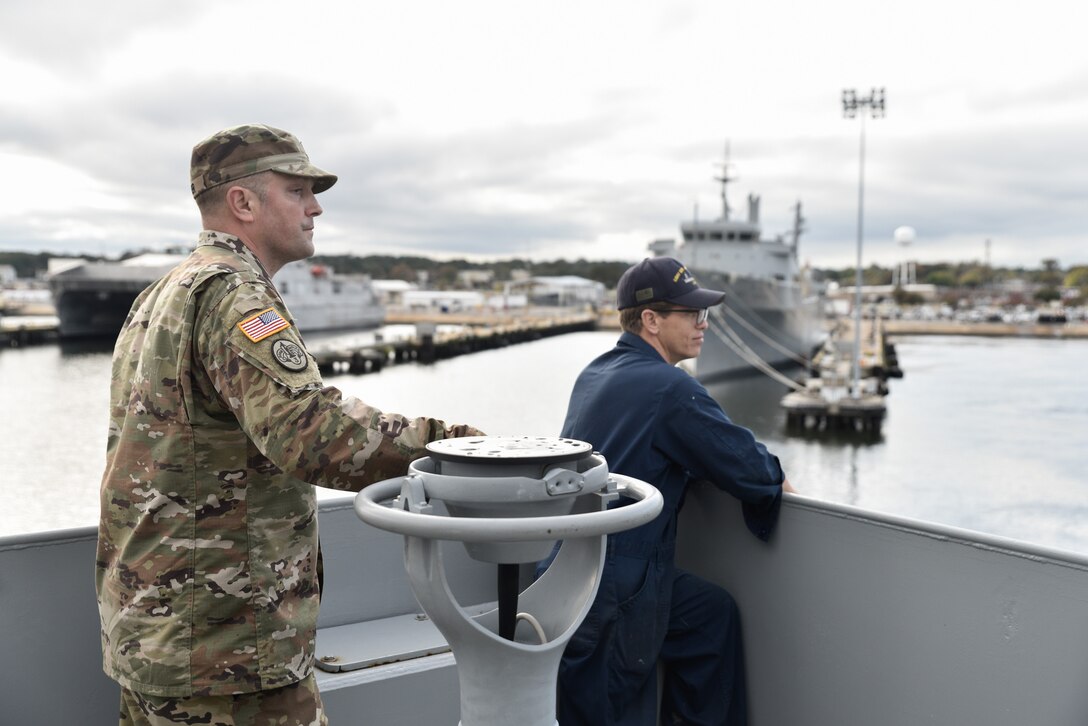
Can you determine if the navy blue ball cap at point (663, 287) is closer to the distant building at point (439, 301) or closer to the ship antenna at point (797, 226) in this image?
the ship antenna at point (797, 226)

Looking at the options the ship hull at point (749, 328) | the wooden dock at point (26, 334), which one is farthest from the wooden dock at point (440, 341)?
the wooden dock at point (26, 334)

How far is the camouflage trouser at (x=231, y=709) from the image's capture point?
1.40 m

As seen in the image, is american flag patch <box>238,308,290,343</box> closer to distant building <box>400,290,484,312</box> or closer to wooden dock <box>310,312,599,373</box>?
wooden dock <box>310,312,599,373</box>

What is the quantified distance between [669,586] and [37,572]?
5.23 ft

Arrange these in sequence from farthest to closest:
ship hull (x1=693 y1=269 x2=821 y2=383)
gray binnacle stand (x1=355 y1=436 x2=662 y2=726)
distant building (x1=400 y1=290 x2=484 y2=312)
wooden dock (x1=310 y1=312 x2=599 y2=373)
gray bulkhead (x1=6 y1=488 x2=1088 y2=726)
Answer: distant building (x1=400 y1=290 x2=484 y2=312) → wooden dock (x1=310 y1=312 x2=599 y2=373) → ship hull (x1=693 y1=269 x2=821 y2=383) → gray bulkhead (x1=6 y1=488 x2=1088 y2=726) → gray binnacle stand (x1=355 y1=436 x2=662 y2=726)

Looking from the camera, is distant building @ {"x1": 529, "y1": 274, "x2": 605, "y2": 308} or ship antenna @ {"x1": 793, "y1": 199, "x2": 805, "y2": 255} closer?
ship antenna @ {"x1": 793, "y1": 199, "x2": 805, "y2": 255}

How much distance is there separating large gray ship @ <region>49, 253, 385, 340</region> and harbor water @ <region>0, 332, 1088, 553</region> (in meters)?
3.82

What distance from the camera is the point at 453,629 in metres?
1.32

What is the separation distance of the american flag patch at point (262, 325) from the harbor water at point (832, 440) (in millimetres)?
2586

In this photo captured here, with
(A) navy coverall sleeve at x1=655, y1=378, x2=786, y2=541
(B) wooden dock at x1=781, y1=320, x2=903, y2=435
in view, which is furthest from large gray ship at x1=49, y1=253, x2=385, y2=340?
(A) navy coverall sleeve at x1=655, y1=378, x2=786, y2=541

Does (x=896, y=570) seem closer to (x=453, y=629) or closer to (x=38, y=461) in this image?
(x=453, y=629)

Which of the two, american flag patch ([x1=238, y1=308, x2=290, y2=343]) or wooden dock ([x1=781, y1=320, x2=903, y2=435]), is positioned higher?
american flag patch ([x1=238, y1=308, x2=290, y2=343])

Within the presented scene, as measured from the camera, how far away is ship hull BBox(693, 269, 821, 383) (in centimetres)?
3228

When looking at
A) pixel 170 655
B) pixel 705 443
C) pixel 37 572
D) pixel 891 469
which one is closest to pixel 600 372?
pixel 705 443
